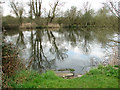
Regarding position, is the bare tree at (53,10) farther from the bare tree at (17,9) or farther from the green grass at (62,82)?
the green grass at (62,82)

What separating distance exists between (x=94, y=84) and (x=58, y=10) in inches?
1536

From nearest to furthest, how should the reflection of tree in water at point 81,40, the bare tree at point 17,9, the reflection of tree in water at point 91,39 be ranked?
the reflection of tree in water at point 91,39, the reflection of tree in water at point 81,40, the bare tree at point 17,9

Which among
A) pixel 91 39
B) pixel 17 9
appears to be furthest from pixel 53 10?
pixel 91 39

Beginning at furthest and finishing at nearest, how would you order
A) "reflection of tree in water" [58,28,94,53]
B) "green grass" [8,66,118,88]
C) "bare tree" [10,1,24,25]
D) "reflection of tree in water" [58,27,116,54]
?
"bare tree" [10,1,24,25]
"reflection of tree in water" [58,28,94,53]
"reflection of tree in water" [58,27,116,54]
"green grass" [8,66,118,88]

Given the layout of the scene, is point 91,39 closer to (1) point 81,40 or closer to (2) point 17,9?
(1) point 81,40

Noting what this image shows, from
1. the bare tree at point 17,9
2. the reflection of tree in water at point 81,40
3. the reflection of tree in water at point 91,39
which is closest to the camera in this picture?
the reflection of tree in water at point 91,39

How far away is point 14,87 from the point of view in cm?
441

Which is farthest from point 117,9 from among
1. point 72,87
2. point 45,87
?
point 45,87

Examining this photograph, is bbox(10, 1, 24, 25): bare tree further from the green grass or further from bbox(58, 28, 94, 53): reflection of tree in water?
the green grass

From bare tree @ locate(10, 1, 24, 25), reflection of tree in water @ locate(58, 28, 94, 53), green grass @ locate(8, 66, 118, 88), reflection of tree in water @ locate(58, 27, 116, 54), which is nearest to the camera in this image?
green grass @ locate(8, 66, 118, 88)

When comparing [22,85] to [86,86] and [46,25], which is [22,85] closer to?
[86,86]

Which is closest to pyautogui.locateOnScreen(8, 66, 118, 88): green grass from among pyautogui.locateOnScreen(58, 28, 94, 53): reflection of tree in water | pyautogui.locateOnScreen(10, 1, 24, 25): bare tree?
pyautogui.locateOnScreen(58, 28, 94, 53): reflection of tree in water

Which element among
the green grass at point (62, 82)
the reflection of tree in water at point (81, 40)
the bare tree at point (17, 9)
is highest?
the bare tree at point (17, 9)

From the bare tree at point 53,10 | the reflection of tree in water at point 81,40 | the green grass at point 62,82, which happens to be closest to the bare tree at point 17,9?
the bare tree at point 53,10
